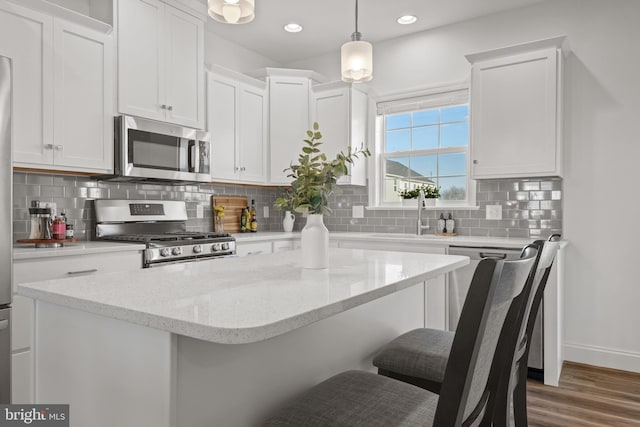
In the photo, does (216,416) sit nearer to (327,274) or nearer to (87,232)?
(327,274)

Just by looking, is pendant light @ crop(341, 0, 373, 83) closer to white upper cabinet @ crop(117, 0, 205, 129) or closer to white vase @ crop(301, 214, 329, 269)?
white vase @ crop(301, 214, 329, 269)

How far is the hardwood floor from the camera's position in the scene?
241cm

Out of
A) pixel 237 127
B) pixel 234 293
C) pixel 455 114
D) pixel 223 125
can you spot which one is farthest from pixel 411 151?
pixel 234 293

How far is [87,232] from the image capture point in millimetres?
Answer: 3219

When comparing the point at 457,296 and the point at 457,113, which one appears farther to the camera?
the point at 457,113

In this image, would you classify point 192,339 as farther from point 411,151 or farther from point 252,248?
point 411,151

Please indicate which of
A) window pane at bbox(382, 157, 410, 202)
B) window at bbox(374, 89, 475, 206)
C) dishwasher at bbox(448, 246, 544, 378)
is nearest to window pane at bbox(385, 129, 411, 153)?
window at bbox(374, 89, 475, 206)

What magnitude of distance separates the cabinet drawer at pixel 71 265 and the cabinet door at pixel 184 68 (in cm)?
119

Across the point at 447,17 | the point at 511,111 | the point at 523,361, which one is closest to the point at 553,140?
the point at 511,111

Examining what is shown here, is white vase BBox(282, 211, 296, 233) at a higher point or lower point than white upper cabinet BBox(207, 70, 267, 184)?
lower

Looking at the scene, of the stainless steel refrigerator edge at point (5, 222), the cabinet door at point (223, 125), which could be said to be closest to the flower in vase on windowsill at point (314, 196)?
the stainless steel refrigerator edge at point (5, 222)

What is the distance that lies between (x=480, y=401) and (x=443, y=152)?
3276 millimetres

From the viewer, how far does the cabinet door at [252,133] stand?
4.12 meters

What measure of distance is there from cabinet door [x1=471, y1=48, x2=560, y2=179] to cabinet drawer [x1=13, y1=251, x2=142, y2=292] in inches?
103
